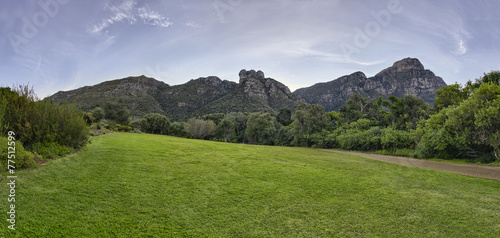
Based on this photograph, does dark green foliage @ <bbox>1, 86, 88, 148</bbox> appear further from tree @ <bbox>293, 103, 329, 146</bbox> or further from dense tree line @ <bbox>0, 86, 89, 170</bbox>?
tree @ <bbox>293, 103, 329, 146</bbox>

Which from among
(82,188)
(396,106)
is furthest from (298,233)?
(396,106)

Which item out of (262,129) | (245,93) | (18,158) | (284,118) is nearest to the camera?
(18,158)

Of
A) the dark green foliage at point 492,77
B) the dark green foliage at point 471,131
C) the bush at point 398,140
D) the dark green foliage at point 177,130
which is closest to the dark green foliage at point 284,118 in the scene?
the dark green foliage at point 177,130

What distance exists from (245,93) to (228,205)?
89076 mm

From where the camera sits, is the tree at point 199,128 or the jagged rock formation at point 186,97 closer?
the tree at point 199,128

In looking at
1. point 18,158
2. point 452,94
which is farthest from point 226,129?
point 18,158

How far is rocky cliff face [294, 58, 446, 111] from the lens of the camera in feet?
294

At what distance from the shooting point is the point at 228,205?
4.04 meters

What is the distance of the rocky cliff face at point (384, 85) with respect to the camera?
89.5m

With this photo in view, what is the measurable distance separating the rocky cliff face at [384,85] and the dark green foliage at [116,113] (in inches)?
3030

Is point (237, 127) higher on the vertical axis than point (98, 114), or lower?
lower

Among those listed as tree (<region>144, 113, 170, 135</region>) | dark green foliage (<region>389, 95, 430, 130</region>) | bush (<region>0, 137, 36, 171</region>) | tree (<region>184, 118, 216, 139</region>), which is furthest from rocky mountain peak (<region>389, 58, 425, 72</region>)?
bush (<region>0, 137, 36, 171</region>)

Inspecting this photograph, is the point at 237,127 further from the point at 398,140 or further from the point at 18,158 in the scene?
the point at 18,158

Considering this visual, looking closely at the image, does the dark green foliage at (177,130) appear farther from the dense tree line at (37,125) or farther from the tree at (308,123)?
the dense tree line at (37,125)
